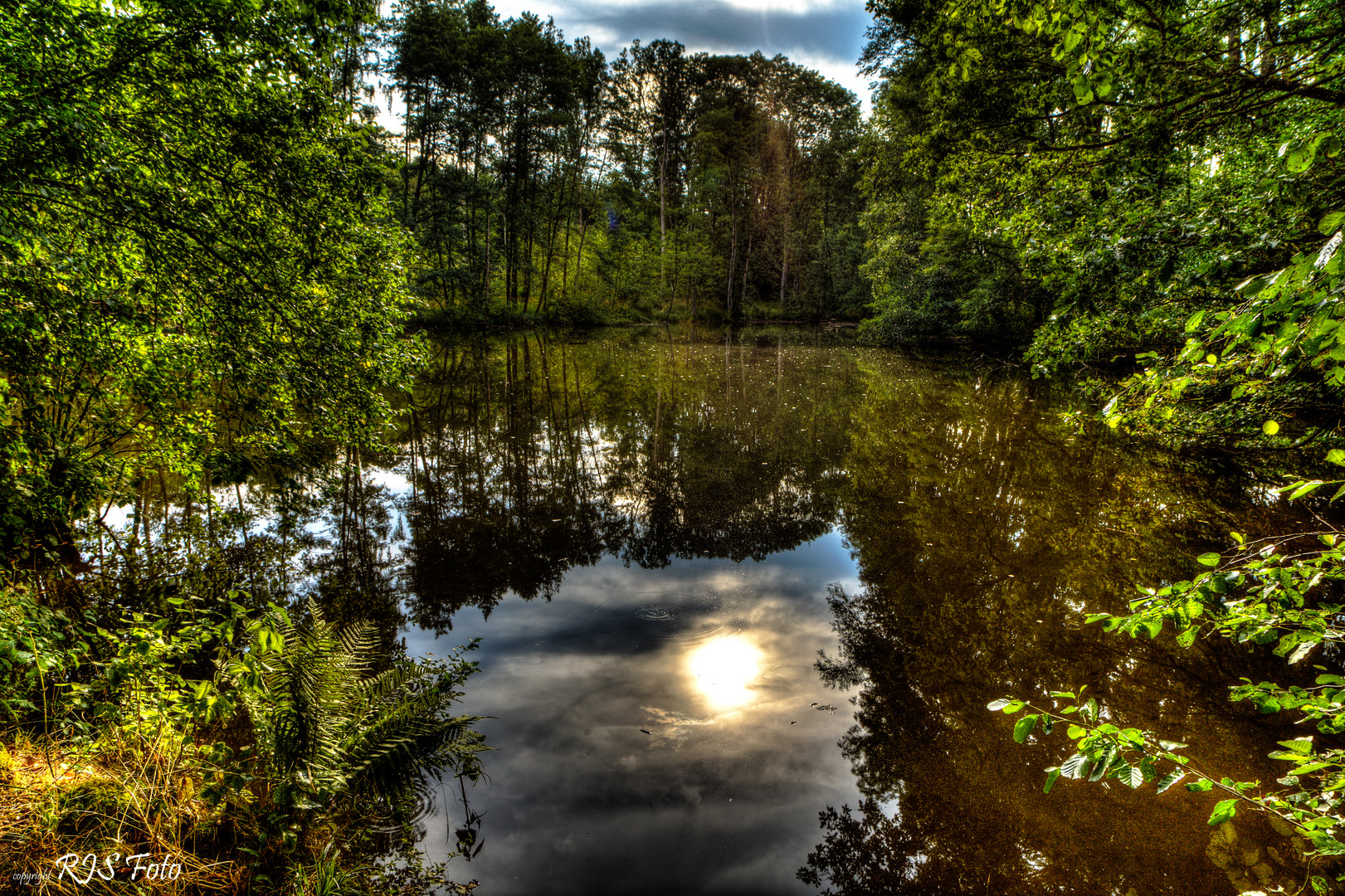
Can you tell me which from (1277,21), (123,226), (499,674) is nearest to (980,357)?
(1277,21)

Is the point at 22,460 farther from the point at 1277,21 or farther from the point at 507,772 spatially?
the point at 1277,21

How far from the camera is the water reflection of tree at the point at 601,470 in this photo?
7.32m

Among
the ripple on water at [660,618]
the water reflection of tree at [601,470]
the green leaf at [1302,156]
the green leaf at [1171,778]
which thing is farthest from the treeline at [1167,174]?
the water reflection of tree at [601,470]

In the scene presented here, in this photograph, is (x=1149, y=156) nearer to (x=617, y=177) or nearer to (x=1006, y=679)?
(x=1006, y=679)

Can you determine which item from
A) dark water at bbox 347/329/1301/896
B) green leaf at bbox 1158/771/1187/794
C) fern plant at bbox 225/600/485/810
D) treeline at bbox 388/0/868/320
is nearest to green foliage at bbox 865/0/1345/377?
green leaf at bbox 1158/771/1187/794

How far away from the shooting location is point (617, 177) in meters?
41.5

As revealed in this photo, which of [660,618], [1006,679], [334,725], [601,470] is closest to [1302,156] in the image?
[1006,679]

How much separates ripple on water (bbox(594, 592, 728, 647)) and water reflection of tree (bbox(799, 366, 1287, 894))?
4.23 ft

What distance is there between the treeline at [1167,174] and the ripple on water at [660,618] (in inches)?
158

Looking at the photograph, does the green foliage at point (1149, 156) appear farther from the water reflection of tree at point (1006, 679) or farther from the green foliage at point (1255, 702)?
the water reflection of tree at point (1006, 679)

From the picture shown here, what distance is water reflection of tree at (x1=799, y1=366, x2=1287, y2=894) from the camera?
11.3 feet

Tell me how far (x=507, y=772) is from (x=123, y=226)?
462 cm

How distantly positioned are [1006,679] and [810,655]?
1658 mm

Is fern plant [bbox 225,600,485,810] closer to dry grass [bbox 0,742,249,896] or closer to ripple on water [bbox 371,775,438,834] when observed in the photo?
ripple on water [bbox 371,775,438,834]
